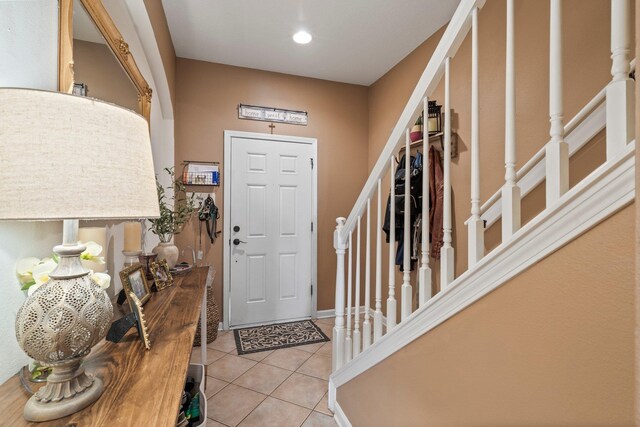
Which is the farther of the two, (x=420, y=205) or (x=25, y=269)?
(x=420, y=205)

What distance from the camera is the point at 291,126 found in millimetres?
3289

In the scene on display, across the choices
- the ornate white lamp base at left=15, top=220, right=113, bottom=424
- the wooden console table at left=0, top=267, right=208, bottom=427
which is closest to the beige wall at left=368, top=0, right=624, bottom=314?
the wooden console table at left=0, top=267, right=208, bottom=427

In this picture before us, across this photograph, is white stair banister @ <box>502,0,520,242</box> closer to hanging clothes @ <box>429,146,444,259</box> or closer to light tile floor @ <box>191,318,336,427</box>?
hanging clothes @ <box>429,146,444,259</box>

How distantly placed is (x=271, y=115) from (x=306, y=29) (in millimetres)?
961

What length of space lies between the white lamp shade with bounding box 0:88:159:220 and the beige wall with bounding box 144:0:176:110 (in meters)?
1.50

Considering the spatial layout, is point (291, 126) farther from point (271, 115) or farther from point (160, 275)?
point (160, 275)

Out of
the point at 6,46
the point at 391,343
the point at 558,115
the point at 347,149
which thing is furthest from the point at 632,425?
the point at 347,149

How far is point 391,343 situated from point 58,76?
1543mm

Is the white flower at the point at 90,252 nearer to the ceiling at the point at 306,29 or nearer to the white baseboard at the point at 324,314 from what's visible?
the ceiling at the point at 306,29

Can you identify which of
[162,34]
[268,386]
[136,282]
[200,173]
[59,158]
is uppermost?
[162,34]

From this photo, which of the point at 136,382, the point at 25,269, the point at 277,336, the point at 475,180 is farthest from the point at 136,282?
the point at 277,336

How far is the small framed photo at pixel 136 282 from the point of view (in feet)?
3.45

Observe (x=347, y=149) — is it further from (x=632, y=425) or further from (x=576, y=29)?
(x=632, y=425)

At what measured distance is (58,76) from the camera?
874 millimetres
